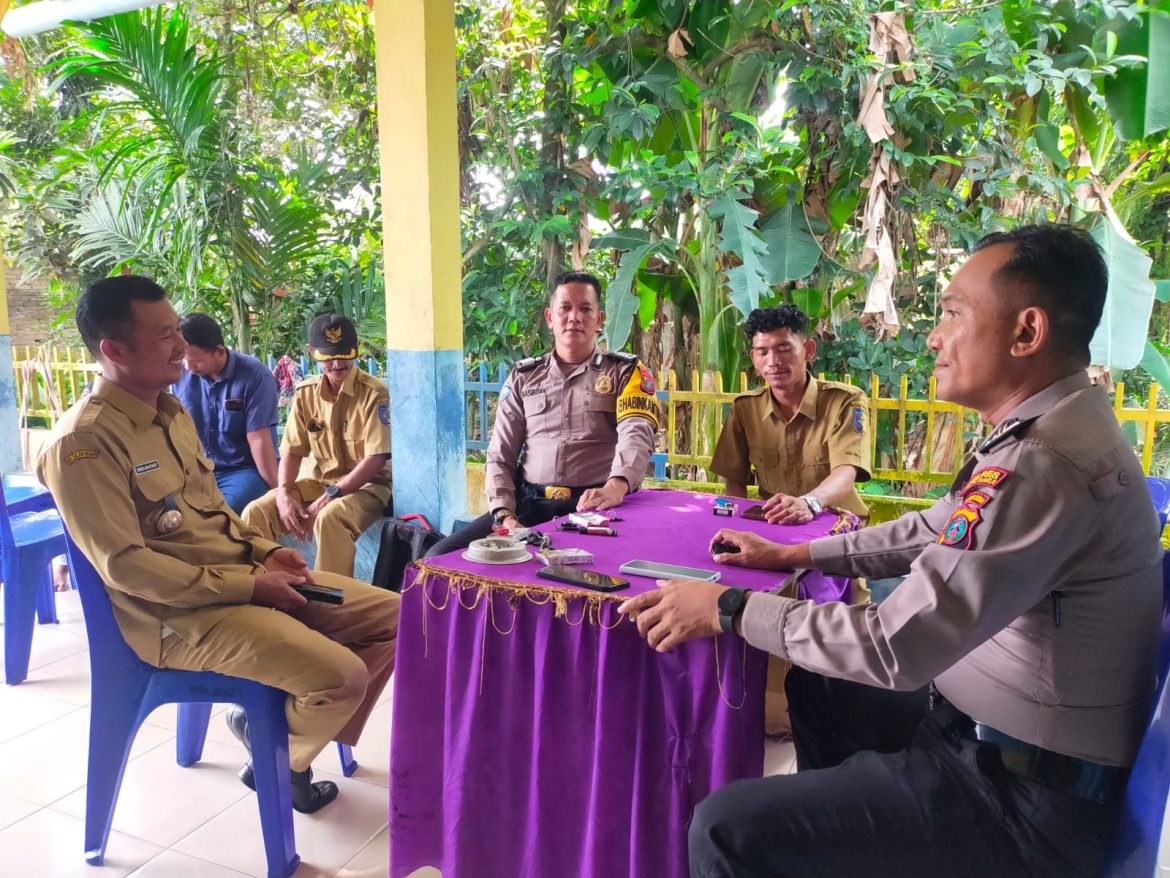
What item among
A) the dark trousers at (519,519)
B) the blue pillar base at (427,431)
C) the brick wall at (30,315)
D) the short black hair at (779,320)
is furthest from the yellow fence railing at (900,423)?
the brick wall at (30,315)

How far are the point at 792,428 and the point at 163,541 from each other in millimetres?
2182

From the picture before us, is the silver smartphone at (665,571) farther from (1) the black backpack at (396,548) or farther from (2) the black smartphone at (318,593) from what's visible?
(1) the black backpack at (396,548)

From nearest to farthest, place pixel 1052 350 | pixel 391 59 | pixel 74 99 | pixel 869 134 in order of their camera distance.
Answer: pixel 1052 350 → pixel 391 59 → pixel 869 134 → pixel 74 99

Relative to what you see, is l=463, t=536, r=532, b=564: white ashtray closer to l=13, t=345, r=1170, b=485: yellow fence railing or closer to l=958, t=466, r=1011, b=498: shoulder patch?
l=958, t=466, r=1011, b=498: shoulder patch

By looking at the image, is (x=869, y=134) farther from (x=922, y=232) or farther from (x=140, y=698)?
(x=140, y=698)

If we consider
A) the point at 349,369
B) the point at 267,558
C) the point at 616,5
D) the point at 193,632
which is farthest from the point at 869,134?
the point at 193,632

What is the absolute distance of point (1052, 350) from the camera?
1330 millimetres

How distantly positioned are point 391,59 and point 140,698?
2900mm

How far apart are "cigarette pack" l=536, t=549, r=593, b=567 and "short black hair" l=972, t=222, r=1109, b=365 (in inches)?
39.4

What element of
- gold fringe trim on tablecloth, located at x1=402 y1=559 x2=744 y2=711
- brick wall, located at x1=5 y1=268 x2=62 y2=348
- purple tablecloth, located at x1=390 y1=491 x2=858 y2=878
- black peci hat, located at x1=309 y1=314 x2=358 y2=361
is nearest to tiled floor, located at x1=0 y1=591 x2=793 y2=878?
purple tablecloth, located at x1=390 y1=491 x2=858 y2=878

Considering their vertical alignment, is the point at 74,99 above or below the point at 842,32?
above

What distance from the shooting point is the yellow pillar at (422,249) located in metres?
3.57

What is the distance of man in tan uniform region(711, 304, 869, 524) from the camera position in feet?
9.55

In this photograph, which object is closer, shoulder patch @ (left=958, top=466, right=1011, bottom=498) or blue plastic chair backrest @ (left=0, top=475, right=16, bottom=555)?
shoulder patch @ (left=958, top=466, right=1011, bottom=498)
